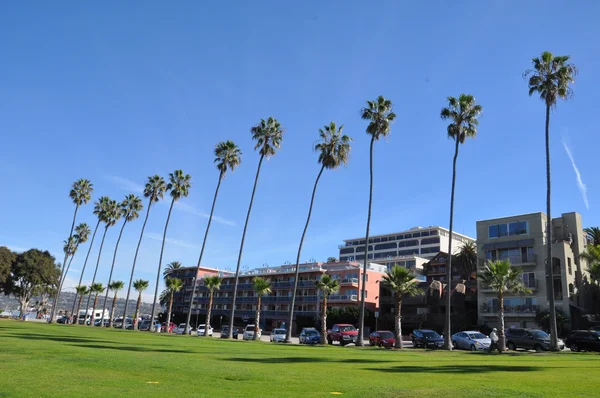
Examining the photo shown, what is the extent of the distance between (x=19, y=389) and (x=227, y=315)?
337 feet

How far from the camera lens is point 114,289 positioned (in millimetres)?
100438

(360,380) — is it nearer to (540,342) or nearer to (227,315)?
(540,342)

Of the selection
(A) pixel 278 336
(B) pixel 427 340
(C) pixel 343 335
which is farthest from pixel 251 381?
(A) pixel 278 336

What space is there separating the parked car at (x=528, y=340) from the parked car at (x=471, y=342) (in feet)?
5.70

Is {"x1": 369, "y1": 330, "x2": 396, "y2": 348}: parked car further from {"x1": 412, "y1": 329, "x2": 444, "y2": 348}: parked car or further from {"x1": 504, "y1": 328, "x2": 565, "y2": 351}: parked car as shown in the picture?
{"x1": 504, "y1": 328, "x2": 565, "y2": 351}: parked car

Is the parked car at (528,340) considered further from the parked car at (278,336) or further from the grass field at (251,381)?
the parked car at (278,336)

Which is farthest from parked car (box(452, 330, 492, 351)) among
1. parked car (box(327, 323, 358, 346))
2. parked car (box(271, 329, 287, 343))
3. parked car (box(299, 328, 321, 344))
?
parked car (box(271, 329, 287, 343))

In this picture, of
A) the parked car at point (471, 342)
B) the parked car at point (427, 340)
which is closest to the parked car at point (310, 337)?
the parked car at point (427, 340)

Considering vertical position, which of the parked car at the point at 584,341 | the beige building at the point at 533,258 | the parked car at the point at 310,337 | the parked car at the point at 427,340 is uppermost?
the beige building at the point at 533,258

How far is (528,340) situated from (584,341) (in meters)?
3.67

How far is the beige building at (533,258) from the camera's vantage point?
5828cm

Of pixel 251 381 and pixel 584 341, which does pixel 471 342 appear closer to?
pixel 584 341

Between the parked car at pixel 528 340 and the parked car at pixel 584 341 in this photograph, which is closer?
the parked car at pixel 584 341

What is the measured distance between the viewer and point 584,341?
114ft
